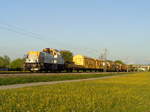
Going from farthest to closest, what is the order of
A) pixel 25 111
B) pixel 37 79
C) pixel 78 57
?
1. pixel 78 57
2. pixel 37 79
3. pixel 25 111

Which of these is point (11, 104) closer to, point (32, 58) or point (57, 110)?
point (57, 110)

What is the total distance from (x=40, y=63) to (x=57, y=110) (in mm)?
37534

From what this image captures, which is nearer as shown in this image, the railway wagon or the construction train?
the construction train

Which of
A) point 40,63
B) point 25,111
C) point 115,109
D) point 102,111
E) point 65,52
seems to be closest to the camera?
point 25,111

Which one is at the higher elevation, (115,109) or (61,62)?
(61,62)

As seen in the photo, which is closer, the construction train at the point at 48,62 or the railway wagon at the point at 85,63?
the construction train at the point at 48,62

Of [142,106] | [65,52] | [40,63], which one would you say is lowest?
[142,106]

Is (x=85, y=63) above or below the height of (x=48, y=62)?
above

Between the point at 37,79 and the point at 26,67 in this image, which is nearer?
the point at 37,79

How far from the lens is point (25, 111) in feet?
27.0

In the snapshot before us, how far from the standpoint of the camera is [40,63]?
45.8 metres

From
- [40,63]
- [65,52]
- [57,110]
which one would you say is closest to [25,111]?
[57,110]

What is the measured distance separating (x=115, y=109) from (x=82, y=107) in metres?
1.39

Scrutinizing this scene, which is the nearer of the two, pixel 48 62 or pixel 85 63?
pixel 48 62
